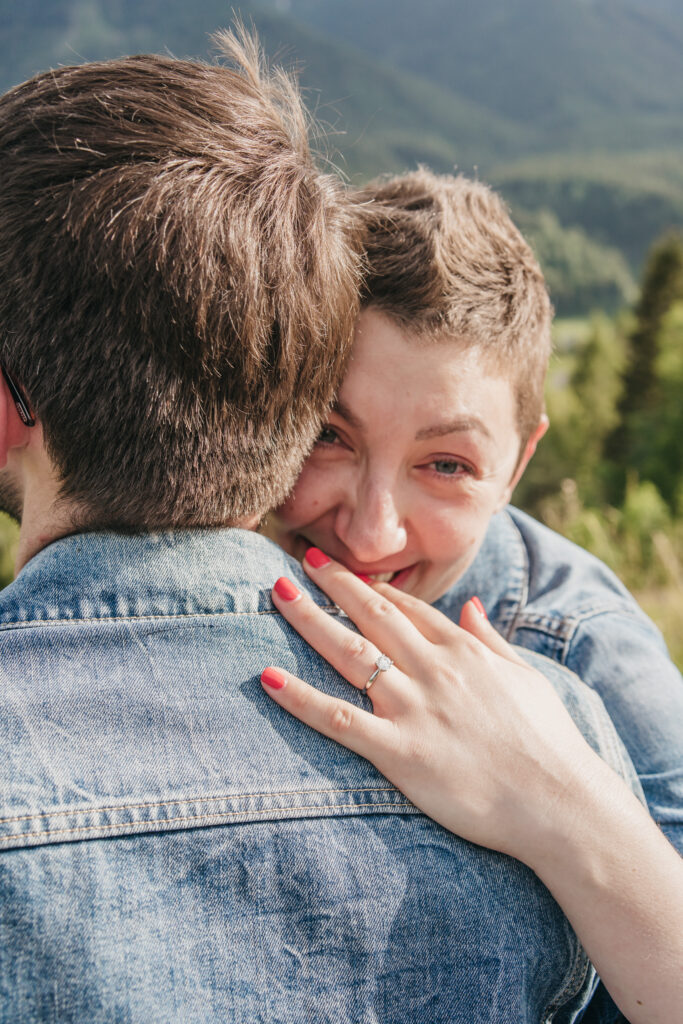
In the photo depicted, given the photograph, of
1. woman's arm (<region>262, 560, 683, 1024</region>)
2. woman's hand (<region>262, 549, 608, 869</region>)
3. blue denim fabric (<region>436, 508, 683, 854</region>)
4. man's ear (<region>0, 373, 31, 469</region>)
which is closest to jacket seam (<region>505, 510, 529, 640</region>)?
blue denim fabric (<region>436, 508, 683, 854</region>)

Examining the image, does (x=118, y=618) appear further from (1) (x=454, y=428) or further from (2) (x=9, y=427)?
(1) (x=454, y=428)

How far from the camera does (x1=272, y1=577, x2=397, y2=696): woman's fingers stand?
1.60 m

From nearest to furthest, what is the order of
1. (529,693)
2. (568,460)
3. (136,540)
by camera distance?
(136,540), (529,693), (568,460)

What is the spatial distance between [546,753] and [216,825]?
67cm

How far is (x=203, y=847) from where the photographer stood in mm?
1312

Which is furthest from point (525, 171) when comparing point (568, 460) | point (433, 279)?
point (433, 279)

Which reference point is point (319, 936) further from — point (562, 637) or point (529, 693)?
point (562, 637)

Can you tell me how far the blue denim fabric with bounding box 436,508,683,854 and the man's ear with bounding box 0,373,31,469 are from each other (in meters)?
1.57

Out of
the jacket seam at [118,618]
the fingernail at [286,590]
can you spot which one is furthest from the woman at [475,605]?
the jacket seam at [118,618]

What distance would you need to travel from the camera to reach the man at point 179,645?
4.10 feet

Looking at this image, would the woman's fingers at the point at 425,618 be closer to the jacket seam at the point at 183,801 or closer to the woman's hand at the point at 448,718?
the woman's hand at the point at 448,718

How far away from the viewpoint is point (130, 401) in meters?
1.50

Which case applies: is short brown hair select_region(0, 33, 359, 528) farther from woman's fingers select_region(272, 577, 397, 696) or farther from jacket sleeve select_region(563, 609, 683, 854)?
jacket sleeve select_region(563, 609, 683, 854)

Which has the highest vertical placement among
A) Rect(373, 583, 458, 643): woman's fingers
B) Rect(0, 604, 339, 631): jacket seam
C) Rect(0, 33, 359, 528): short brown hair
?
Rect(0, 33, 359, 528): short brown hair
